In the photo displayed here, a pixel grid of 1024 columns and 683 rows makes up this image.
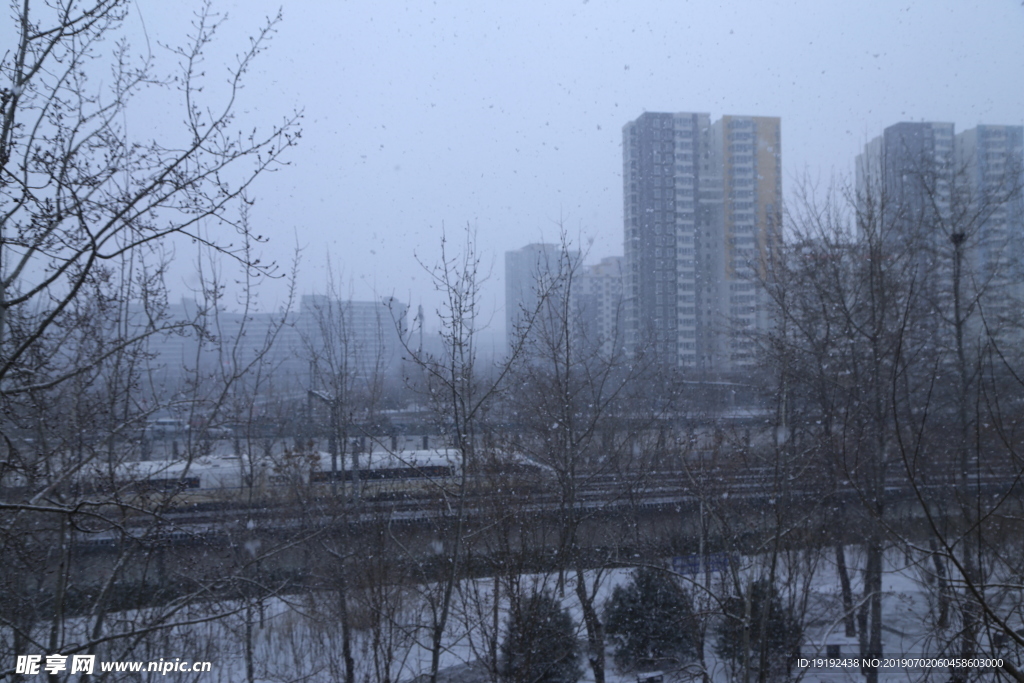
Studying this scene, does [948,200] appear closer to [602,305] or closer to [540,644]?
[602,305]

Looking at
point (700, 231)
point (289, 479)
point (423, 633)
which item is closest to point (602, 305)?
point (700, 231)

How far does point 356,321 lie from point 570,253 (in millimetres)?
2651

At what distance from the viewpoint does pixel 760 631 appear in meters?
5.65

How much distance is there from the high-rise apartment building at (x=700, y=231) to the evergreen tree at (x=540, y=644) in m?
3.16

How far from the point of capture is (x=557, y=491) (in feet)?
17.8

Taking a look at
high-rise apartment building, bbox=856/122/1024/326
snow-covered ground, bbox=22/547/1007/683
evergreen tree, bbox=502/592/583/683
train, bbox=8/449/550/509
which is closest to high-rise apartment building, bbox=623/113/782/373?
high-rise apartment building, bbox=856/122/1024/326

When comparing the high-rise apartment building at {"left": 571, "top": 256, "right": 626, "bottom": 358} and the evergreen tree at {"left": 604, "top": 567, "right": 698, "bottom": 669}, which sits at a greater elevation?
the high-rise apartment building at {"left": 571, "top": 256, "right": 626, "bottom": 358}

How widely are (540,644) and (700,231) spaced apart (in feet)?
17.5

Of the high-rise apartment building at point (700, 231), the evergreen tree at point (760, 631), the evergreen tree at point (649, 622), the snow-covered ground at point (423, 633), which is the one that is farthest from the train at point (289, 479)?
the high-rise apartment building at point (700, 231)

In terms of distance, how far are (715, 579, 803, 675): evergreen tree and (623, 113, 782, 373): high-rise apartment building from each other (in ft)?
8.29

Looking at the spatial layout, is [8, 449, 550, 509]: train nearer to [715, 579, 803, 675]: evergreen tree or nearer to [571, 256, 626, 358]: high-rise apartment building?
[571, 256, 626, 358]: high-rise apartment building

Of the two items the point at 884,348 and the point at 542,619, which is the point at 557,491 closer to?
the point at 542,619

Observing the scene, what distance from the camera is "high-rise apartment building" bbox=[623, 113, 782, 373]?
7.66 meters

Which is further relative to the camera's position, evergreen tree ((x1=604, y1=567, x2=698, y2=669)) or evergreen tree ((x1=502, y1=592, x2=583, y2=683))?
evergreen tree ((x1=604, y1=567, x2=698, y2=669))
